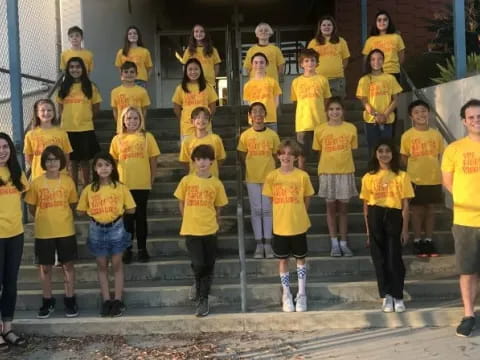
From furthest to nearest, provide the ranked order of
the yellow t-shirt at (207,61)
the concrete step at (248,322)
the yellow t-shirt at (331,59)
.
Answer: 1. the yellow t-shirt at (207,61)
2. the yellow t-shirt at (331,59)
3. the concrete step at (248,322)

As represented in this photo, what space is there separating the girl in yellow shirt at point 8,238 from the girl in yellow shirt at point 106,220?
1.99 ft

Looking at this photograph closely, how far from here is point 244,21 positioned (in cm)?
1528

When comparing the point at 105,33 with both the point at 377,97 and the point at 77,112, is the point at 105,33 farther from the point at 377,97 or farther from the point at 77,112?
the point at 377,97

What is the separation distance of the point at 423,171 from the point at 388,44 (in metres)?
2.23

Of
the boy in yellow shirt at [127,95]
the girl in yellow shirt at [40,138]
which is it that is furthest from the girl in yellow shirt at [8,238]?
the boy in yellow shirt at [127,95]

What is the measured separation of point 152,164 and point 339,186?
1.95 m

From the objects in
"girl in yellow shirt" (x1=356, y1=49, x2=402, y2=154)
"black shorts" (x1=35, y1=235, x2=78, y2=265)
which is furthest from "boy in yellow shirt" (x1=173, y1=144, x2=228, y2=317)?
"girl in yellow shirt" (x1=356, y1=49, x2=402, y2=154)

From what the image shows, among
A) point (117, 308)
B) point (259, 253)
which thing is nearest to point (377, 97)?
point (259, 253)

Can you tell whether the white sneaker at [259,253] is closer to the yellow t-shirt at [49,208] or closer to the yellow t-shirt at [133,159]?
the yellow t-shirt at [133,159]

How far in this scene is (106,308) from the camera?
5.11 meters

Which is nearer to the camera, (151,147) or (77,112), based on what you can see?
(151,147)

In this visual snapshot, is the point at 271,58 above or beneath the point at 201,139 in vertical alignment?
above

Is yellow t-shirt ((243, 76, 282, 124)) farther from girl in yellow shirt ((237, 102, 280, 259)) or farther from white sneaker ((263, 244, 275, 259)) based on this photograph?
white sneaker ((263, 244, 275, 259))

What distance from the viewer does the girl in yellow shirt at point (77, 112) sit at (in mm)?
6645
